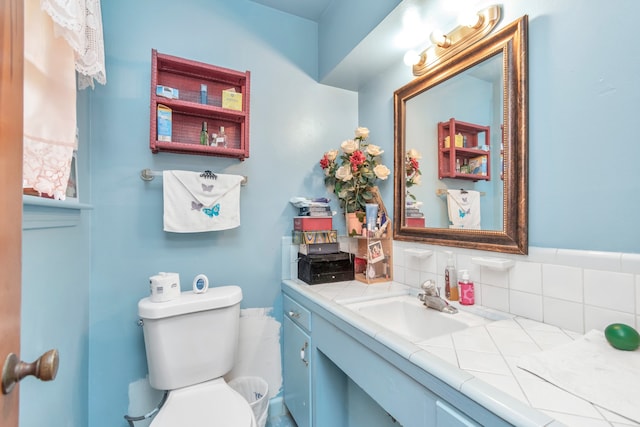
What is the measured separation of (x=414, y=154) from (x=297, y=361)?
4.19ft

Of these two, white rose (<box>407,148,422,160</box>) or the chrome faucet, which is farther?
white rose (<box>407,148,422,160</box>)

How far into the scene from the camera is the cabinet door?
1414 mm

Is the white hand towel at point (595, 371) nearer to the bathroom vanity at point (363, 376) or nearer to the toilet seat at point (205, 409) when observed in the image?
the bathroom vanity at point (363, 376)

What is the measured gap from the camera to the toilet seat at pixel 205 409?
1078 mm

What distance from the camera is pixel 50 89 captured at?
0.68 m

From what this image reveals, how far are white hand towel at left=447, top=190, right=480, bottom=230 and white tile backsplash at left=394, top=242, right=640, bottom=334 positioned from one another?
0.42 ft

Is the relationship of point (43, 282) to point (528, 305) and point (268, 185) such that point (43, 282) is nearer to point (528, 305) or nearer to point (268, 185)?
point (268, 185)

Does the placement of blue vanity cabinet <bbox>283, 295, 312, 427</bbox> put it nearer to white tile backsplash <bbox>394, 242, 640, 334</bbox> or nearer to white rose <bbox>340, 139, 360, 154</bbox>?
white tile backsplash <bbox>394, 242, 640, 334</bbox>

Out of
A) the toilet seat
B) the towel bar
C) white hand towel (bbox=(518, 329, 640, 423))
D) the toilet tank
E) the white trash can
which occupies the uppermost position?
the towel bar

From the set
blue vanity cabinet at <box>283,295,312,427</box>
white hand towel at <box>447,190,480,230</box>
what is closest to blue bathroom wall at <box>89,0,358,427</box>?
blue vanity cabinet at <box>283,295,312,427</box>

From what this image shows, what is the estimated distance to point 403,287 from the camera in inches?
59.2

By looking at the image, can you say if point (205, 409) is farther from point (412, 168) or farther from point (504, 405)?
point (412, 168)

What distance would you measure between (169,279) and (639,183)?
66.6 inches

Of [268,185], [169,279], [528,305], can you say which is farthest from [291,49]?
[528,305]
